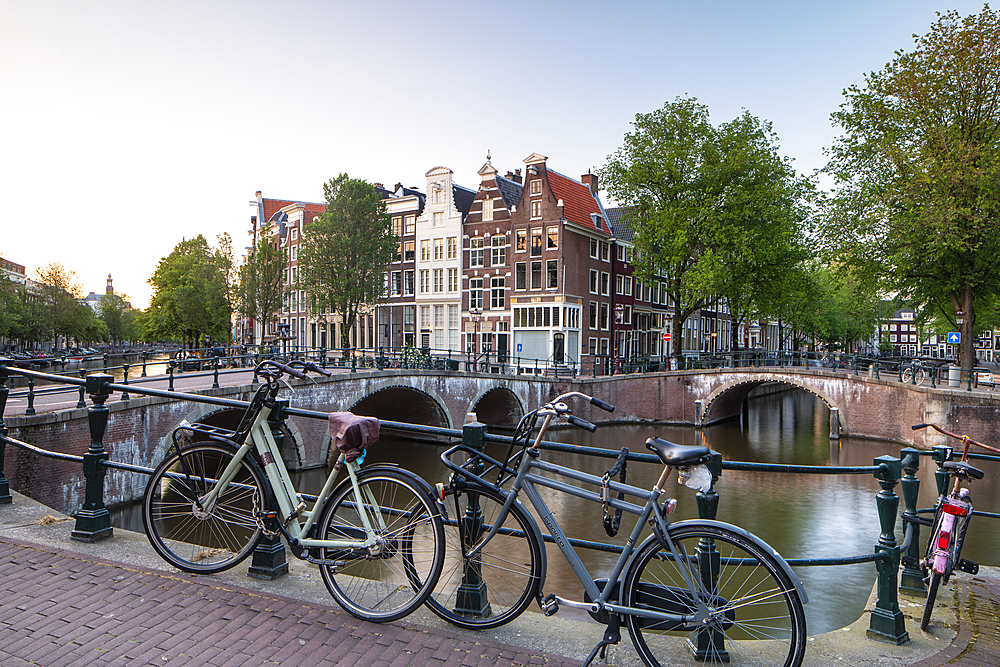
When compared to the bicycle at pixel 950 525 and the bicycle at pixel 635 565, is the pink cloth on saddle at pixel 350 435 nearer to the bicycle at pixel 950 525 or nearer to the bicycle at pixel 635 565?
the bicycle at pixel 635 565

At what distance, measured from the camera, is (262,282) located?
133 ft

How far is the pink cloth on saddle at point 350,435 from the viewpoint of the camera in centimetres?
328

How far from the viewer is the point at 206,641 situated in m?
3.06

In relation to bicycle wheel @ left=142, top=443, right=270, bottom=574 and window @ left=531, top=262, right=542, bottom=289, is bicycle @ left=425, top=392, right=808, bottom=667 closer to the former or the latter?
bicycle wheel @ left=142, top=443, right=270, bottom=574

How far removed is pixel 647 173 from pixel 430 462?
63.4 feet

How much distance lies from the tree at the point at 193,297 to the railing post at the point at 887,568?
45.8m

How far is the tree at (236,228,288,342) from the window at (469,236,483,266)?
12.3m

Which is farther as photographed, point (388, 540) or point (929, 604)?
point (929, 604)

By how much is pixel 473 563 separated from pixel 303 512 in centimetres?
107

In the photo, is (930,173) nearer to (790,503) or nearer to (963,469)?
(790,503)

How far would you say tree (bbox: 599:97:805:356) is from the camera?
30.5 meters

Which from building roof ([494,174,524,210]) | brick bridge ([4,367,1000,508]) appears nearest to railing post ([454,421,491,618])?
brick bridge ([4,367,1000,508])

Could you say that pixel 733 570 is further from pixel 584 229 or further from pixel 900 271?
pixel 584 229

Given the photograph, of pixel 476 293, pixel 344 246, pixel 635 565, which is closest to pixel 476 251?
pixel 476 293
